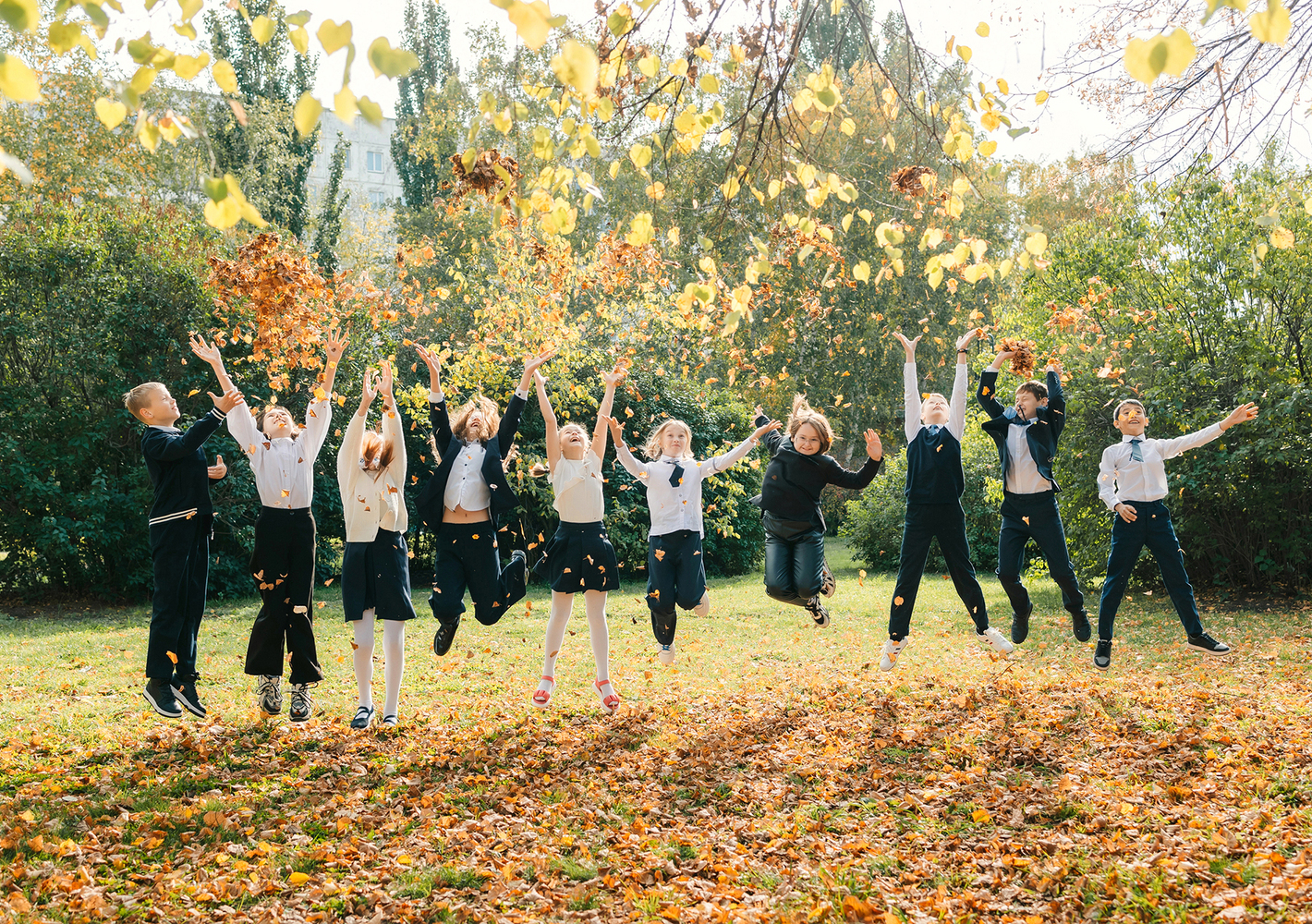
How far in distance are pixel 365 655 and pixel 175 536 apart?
1455mm

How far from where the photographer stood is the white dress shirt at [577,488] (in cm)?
688

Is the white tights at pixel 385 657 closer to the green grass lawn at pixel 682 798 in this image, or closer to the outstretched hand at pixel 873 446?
the green grass lawn at pixel 682 798

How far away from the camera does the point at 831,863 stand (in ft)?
14.5

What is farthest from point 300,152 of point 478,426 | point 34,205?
point 478,426

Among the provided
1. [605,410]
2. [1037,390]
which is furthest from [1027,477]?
[605,410]

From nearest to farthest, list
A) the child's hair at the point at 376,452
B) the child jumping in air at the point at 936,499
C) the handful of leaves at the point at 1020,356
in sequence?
the child's hair at the point at 376,452 → the child jumping in air at the point at 936,499 → the handful of leaves at the point at 1020,356

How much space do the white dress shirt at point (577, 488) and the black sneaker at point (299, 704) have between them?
7.09 ft

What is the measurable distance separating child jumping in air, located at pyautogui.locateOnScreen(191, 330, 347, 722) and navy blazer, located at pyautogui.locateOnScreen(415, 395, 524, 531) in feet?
2.52

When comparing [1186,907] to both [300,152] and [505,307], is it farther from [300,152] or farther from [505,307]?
[300,152]

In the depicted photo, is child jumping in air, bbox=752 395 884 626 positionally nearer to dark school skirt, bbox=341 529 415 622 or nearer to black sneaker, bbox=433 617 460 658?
black sneaker, bbox=433 617 460 658

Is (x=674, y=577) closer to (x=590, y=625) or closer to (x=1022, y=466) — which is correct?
(x=590, y=625)

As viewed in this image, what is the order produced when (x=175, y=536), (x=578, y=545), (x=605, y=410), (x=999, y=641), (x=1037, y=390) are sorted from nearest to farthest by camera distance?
(x=175, y=536) → (x=578, y=545) → (x=605, y=410) → (x=999, y=641) → (x=1037, y=390)

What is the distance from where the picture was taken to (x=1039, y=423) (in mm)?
7289

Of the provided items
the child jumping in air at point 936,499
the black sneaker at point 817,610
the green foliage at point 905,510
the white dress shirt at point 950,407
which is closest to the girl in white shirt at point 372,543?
the black sneaker at point 817,610
